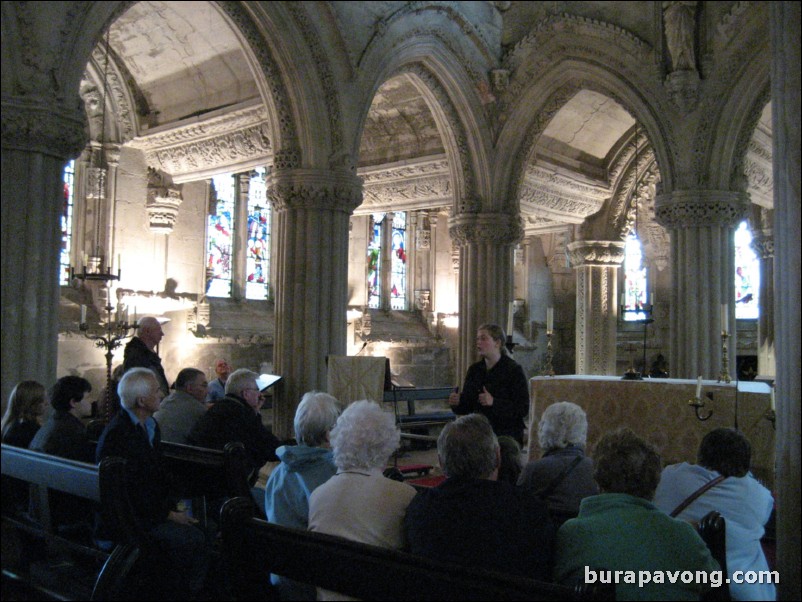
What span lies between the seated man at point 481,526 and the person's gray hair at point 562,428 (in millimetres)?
1047

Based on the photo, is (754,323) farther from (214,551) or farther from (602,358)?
(214,551)

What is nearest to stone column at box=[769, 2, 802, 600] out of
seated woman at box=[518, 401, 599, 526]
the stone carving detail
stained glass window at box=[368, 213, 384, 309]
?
seated woman at box=[518, 401, 599, 526]

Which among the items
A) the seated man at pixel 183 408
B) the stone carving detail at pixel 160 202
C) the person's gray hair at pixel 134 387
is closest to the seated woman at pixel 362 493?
the person's gray hair at pixel 134 387

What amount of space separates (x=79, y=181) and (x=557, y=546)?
35.0 ft

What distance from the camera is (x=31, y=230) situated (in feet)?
19.9

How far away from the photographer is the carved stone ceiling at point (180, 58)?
959 cm

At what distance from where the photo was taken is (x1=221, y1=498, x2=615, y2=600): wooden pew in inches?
79.7

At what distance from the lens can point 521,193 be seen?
12805 millimetres

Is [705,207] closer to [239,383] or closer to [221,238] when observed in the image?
[239,383]

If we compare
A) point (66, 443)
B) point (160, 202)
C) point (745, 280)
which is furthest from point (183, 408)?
point (745, 280)

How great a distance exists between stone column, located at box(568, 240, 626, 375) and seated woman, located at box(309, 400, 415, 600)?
12204 mm

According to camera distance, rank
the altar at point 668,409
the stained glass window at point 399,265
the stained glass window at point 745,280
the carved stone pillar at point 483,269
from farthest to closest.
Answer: the stained glass window at point 745,280, the stained glass window at point 399,265, the carved stone pillar at point 483,269, the altar at point 668,409

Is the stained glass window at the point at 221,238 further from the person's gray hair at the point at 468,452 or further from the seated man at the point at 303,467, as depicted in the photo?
the person's gray hair at the point at 468,452

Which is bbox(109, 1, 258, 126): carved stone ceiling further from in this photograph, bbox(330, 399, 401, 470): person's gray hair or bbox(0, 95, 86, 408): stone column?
bbox(330, 399, 401, 470): person's gray hair
